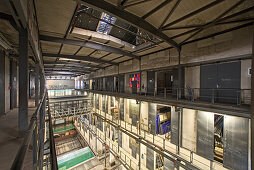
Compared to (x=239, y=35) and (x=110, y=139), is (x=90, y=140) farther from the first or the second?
(x=239, y=35)

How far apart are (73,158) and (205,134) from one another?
14.4 meters

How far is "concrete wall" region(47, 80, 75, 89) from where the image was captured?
30250 mm

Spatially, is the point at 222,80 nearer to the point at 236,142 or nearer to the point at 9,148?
the point at 236,142

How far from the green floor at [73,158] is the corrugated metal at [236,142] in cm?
1406

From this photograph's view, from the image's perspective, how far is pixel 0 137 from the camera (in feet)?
8.98

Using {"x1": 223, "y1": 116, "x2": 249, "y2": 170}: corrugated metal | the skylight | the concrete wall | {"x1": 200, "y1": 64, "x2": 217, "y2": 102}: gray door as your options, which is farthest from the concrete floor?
the concrete wall

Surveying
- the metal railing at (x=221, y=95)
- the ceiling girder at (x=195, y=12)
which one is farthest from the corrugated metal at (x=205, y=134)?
the ceiling girder at (x=195, y=12)

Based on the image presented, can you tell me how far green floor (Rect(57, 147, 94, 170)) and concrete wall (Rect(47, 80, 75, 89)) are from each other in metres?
22.7

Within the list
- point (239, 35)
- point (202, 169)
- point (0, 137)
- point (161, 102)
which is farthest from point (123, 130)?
point (239, 35)

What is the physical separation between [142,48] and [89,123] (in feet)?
55.9

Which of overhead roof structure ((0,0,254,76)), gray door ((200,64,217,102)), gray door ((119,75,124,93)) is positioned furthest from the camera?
gray door ((119,75,124,93))

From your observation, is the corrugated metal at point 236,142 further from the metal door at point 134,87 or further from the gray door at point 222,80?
the metal door at point 134,87

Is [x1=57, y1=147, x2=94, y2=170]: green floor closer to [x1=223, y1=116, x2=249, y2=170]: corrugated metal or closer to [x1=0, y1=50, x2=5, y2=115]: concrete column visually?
[x1=0, y1=50, x2=5, y2=115]: concrete column

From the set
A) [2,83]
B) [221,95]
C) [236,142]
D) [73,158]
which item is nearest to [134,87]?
[221,95]
